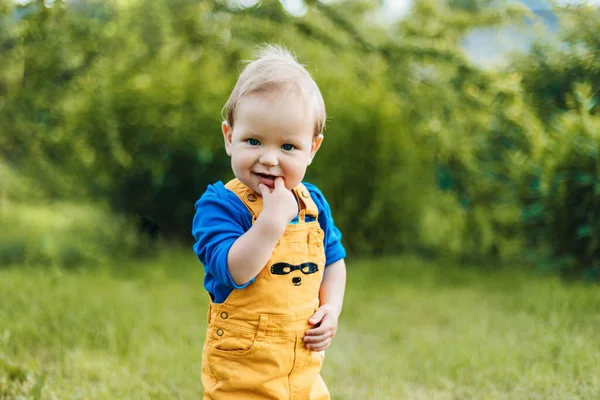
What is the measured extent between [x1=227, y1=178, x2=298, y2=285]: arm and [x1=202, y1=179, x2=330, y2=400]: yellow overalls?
0.10 metres

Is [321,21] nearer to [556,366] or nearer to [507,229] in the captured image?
[507,229]

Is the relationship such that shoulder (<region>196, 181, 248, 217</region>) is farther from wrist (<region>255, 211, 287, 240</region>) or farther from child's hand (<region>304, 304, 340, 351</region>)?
child's hand (<region>304, 304, 340, 351</region>)

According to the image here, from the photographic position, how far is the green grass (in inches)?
107

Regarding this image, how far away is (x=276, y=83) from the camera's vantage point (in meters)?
1.76

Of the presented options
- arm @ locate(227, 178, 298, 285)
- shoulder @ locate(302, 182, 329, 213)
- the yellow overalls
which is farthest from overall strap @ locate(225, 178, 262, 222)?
shoulder @ locate(302, 182, 329, 213)

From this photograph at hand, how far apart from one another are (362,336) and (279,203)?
7.34 ft

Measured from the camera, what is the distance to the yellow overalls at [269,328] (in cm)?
176

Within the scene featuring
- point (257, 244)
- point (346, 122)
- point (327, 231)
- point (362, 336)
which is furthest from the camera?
point (346, 122)

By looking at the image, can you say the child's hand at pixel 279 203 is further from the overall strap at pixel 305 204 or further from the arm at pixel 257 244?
the overall strap at pixel 305 204

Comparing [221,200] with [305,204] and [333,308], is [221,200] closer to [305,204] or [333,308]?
[305,204]

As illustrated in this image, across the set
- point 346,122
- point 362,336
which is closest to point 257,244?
point 362,336

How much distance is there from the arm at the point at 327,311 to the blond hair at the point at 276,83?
0.48 m

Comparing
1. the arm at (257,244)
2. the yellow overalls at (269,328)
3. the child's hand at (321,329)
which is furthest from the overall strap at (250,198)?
the child's hand at (321,329)

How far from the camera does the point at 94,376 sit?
2.79 meters
